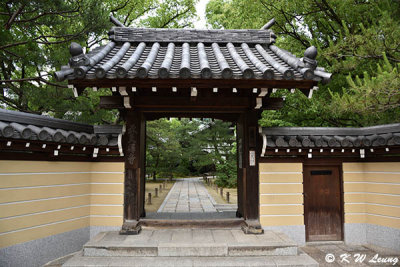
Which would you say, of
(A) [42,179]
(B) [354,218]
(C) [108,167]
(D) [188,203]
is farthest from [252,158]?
(D) [188,203]

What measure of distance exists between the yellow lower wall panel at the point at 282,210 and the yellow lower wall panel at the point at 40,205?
13.5 feet

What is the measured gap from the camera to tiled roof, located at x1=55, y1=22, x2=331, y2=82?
394 cm

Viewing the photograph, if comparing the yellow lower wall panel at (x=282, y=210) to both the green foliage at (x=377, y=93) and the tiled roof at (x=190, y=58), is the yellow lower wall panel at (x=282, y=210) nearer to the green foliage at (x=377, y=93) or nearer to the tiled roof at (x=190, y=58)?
the green foliage at (x=377, y=93)

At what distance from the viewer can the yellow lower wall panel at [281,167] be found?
18.4 feet

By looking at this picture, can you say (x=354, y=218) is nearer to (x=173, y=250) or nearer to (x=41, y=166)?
(x=173, y=250)

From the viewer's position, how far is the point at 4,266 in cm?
402

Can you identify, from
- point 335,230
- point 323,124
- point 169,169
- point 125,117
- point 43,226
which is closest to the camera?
point 43,226

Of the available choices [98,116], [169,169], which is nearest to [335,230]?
[98,116]

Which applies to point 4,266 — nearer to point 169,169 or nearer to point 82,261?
point 82,261

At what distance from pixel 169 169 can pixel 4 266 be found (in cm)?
2293

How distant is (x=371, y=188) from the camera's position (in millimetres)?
5914

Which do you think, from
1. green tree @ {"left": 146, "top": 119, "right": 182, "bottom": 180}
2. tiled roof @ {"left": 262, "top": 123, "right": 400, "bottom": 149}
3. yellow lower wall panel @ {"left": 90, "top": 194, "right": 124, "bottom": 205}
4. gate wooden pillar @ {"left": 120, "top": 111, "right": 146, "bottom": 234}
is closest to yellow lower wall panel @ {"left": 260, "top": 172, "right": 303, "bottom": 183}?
tiled roof @ {"left": 262, "top": 123, "right": 400, "bottom": 149}

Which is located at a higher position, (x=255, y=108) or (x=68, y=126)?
(x=255, y=108)

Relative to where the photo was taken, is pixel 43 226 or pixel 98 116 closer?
pixel 43 226
